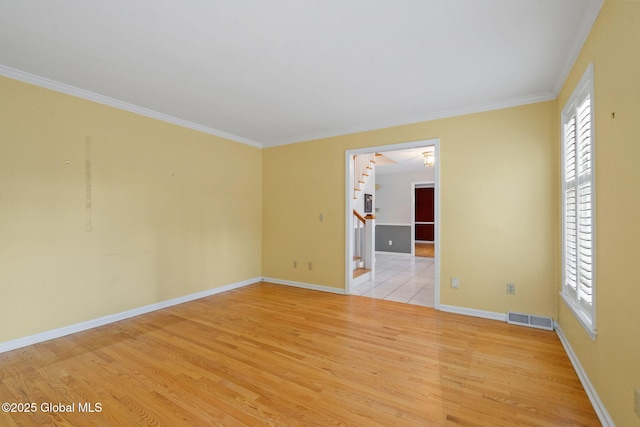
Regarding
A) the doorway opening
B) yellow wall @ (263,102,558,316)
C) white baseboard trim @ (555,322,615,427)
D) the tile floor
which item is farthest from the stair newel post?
white baseboard trim @ (555,322,615,427)

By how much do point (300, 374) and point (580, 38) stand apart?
3276mm

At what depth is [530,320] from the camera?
3.22m

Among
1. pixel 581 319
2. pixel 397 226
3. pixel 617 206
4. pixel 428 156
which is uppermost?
pixel 428 156

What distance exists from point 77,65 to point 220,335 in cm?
285

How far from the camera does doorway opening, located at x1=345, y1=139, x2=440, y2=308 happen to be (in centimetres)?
426

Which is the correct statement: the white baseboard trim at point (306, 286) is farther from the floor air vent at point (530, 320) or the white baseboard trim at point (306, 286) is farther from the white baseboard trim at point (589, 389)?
the white baseboard trim at point (589, 389)

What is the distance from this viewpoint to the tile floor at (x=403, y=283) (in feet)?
14.3

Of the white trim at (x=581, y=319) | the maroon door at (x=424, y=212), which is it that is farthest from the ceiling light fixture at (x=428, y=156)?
the maroon door at (x=424, y=212)

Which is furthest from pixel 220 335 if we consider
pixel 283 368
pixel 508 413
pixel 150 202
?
pixel 508 413

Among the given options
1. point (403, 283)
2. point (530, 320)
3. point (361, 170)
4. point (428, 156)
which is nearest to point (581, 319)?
point (530, 320)

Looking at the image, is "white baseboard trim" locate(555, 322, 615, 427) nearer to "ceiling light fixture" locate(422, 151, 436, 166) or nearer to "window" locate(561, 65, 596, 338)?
"window" locate(561, 65, 596, 338)

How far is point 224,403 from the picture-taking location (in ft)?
6.30

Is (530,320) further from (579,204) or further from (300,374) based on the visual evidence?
(300,374)

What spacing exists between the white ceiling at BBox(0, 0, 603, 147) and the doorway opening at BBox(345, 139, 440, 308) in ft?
3.87
